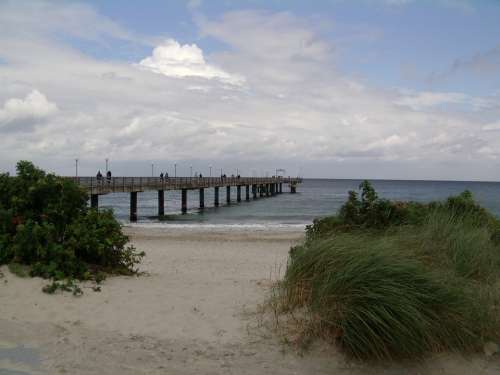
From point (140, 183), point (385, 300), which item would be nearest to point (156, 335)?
point (385, 300)

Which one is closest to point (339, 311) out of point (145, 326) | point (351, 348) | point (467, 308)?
point (351, 348)


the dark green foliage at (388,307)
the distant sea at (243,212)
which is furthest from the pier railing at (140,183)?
the dark green foliage at (388,307)

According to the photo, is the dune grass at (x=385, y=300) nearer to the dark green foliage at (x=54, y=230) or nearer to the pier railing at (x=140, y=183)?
the dark green foliage at (x=54, y=230)

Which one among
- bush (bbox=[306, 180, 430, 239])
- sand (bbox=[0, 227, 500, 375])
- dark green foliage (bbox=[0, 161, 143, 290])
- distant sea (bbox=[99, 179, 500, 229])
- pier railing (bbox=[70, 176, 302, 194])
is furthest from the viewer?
distant sea (bbox=[99, 179, 500, 229])

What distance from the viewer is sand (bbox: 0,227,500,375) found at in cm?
489

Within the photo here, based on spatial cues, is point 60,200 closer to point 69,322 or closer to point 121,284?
point 121,284

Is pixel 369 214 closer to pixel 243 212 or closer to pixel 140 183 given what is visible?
pixel 140 183

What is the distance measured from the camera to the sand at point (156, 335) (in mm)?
4895

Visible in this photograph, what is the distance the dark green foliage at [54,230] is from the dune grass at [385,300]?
3484mm

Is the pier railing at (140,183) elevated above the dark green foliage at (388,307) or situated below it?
above

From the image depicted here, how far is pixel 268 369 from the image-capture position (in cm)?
488

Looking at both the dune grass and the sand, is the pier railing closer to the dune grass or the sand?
the sand

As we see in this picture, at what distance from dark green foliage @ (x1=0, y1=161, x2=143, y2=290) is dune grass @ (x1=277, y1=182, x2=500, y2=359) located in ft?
11.4

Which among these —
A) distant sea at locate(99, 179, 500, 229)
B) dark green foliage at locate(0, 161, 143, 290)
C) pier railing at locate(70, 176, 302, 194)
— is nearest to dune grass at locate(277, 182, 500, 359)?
dark green foliage at locate(0, 161, 143, 290)
